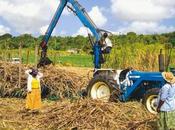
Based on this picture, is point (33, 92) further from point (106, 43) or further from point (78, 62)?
point (78, 62)

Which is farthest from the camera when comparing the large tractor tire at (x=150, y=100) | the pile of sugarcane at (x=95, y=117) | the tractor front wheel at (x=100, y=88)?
the tractor front wheel at (x=100, y=88)

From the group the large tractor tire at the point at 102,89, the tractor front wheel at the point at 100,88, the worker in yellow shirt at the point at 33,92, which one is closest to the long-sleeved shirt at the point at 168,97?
the large tractor tire at the point at 102,89

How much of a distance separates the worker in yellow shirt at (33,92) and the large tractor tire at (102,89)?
5.68 ft

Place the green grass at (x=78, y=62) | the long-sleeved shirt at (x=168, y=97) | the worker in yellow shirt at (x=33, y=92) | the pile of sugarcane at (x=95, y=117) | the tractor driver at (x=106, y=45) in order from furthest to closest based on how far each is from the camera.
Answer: the green grass at (x=78, y=62)
the tractor driver at (x=106, y=45)
the worker in yellow shirt at (x=33, y=92)
the pile of sugarcane at (x=95, y=117)
the long-sleeved shirt at (x=168, y=97)

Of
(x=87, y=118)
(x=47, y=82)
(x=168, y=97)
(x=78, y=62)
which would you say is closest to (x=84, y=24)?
(x=47, y=82)

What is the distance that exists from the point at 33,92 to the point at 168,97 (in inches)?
243

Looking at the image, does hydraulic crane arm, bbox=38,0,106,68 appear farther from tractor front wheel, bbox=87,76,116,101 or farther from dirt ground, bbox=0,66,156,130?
dirt ground, bbox=0,66,156,130

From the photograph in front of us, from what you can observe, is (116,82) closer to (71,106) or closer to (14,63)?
(71,106)

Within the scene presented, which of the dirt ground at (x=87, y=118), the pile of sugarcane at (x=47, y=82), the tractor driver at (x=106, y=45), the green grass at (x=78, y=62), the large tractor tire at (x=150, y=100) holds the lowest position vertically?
the dirt ground at (x=87, y=118)

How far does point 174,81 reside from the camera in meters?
9.05

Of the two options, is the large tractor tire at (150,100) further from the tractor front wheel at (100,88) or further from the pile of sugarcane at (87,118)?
the tractor front wheel at (100,88)

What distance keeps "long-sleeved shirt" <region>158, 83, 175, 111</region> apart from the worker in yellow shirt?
548 centimetres

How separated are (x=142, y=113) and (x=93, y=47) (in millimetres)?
5622

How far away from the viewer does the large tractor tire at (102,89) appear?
14115 mm
